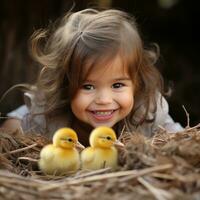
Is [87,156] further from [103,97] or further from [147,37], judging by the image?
[147,37]

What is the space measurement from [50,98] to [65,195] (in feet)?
4.56

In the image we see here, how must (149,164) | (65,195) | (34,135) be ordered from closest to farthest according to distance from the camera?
(65,195) < (149,164) < (34,135)

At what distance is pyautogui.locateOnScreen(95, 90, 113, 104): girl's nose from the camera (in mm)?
2824

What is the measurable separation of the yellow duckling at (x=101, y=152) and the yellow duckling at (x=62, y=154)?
5 centimetres

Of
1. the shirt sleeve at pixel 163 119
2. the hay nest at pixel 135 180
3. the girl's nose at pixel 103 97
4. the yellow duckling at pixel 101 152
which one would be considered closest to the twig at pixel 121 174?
the hay nest at pixel 135 180

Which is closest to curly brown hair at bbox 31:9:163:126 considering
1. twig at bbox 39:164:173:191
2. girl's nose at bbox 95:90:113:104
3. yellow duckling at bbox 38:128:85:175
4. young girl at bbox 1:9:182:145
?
young girl at bbox 1:9:182:145

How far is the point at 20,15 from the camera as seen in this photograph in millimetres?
4703

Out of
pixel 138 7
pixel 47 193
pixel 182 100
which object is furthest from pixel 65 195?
pixel 138 7

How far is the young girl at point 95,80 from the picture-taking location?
9.34 feet

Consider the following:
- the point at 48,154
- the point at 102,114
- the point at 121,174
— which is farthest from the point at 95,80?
the point at 121,174

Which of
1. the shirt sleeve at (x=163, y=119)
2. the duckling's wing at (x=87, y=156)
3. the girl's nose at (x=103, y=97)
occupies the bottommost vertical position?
the shirt sleeve at (x=163, y=119)

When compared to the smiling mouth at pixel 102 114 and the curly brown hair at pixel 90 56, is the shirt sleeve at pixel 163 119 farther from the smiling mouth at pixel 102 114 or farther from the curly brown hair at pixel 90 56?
the smiling mouth at pixel 102 114

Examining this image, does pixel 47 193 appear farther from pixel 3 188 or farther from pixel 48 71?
pixel 48 71

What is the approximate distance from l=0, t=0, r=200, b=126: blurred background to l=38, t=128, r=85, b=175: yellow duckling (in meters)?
1.80
